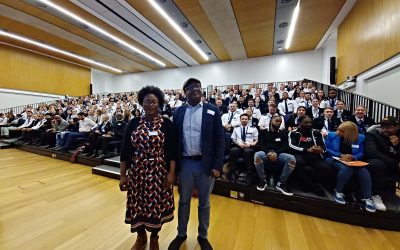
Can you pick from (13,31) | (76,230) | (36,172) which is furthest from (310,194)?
(13,31)

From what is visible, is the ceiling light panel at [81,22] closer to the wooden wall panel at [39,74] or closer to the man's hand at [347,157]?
the wooden wall panel at [39,74]

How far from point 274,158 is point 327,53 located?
938 centimetres

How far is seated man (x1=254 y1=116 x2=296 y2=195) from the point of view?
2.74 meters

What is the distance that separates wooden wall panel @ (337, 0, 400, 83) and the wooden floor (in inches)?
171

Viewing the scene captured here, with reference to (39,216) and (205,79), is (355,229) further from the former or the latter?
(205,79)

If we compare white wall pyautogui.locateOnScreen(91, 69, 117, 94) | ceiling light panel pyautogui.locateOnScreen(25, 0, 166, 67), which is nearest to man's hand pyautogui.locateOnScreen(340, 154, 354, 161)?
ceiling light panel pyautogui.locateOnScreen(25, 0, 166, 67)

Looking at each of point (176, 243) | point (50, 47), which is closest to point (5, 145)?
point (50, 47)

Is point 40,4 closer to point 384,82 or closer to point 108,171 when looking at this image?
point 108,171

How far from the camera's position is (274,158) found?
9.32 ft

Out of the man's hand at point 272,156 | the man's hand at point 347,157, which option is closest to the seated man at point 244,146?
the man's hand at point 272,156

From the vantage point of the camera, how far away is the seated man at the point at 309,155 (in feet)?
8.73

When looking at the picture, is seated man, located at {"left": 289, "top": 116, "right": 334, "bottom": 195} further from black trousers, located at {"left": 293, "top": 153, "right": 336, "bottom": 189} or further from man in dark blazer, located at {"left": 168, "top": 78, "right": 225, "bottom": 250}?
man in dark blazer, located at {"left": 168, "top": 78, "right": 225, "bottom": 250}

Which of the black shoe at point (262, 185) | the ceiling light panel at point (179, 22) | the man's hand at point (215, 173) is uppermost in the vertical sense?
the ceiling light panel at point (179, 22)

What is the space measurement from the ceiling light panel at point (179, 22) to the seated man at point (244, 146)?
16.4ft
